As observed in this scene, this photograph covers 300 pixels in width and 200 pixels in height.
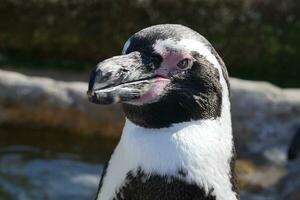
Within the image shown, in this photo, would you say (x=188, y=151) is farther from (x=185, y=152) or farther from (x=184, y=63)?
(x=184, y=63)

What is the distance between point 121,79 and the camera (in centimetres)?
212

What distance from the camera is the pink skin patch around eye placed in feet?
7.26

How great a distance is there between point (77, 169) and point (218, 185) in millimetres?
2901

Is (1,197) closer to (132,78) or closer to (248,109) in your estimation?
(248,109)

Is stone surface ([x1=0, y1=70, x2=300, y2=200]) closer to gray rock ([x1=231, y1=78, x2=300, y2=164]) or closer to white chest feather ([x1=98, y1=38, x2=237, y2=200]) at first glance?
gray rock ([x1=231, y1=78, x2=300, y2=164])

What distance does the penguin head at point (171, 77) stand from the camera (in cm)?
221

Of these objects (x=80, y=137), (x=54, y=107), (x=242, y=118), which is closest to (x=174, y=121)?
(x=242, y=118)

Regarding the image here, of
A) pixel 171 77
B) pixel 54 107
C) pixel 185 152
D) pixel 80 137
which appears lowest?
pixel 80 137

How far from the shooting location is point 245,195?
466 cm

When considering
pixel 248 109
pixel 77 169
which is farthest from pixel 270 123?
pixel 77 169

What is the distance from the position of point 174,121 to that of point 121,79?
216mm

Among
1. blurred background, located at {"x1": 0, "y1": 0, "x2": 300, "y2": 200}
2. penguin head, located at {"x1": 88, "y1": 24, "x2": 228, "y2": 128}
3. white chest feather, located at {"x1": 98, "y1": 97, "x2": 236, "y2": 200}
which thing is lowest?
blurred background, located at {"x1": 0, "y1": 0, "x2": 300, "y2": 200}

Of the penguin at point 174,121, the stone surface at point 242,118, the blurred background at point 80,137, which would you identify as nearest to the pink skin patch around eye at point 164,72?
the penguin at point 174,121

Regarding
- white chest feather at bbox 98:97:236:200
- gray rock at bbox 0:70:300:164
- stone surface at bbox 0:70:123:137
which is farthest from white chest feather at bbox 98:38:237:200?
stone surface at bbox 0:70:123:137
